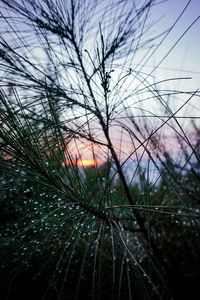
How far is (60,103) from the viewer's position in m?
1.02

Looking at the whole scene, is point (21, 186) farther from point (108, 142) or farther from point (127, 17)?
point (127, 17)

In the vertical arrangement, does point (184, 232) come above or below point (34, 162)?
above

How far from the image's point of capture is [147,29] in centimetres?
116

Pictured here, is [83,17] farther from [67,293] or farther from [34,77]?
[67,293]

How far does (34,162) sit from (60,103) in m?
0.37

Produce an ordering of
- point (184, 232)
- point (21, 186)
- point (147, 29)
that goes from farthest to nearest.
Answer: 1. point (184, 232)
2. point (147, 29)
3. point (21, 186)

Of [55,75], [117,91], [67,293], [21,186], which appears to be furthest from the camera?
[67,293]

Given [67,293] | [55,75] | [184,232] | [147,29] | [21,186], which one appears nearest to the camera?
[21,186]

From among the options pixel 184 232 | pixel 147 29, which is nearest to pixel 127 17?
pixel 147 29

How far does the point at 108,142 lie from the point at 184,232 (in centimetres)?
195

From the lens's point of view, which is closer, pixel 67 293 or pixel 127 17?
pixel 127 17

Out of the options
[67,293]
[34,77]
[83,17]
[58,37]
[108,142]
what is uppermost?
[83,17]

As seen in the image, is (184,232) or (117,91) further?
(184,232)

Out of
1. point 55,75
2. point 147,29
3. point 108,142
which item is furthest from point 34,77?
point 147,29
